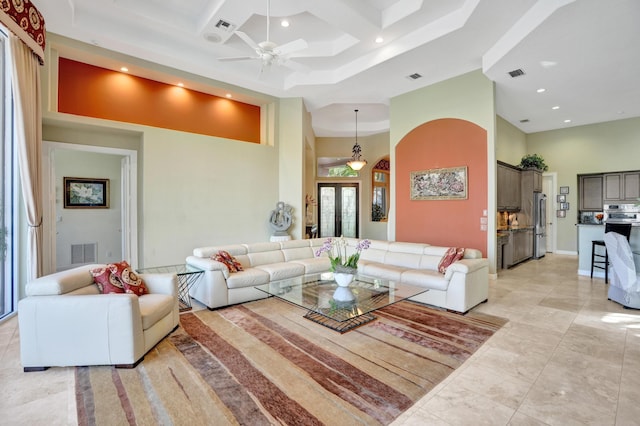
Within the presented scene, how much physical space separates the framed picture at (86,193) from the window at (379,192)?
7738mm

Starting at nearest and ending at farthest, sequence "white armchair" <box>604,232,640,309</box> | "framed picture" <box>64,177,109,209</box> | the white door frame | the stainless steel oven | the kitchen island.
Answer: "white armchair" <box>604,232,640,309</box>
the white door frame
the kitchen island
"framed picture" <box>64,177,109,209</box>
the stainless steel oven

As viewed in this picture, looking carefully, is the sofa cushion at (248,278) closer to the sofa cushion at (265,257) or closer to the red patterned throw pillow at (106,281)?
the sofa cushion at (265,257)

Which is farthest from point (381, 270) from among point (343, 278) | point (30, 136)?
point (30, 136)

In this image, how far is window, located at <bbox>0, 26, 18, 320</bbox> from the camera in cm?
377

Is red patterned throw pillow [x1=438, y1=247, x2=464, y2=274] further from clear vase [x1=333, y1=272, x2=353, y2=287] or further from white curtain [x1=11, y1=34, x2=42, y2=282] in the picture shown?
white curtain [x1=11, y1=34, x2=42, y2=282]

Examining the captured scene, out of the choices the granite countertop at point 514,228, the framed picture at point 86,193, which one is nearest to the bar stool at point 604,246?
the granite countertop at point 514,228

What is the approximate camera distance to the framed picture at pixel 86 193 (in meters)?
6.33

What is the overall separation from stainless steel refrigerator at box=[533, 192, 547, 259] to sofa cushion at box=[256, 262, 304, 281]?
21.3ft

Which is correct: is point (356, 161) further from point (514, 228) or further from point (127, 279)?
point (127, 279)

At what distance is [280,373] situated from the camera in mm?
2449

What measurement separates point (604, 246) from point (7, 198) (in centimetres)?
961

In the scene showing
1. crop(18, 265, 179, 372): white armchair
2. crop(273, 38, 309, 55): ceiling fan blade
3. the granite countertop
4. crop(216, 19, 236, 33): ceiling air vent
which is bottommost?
crop(18, 265, 179, 372): white armchair

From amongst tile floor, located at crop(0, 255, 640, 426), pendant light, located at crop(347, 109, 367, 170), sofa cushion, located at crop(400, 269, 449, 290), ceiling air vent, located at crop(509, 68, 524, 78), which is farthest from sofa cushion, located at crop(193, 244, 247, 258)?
ceiling air vent, located at crop(509, 68, 524, 78)

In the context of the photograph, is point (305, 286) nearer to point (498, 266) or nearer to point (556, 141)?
point (498, 266)
